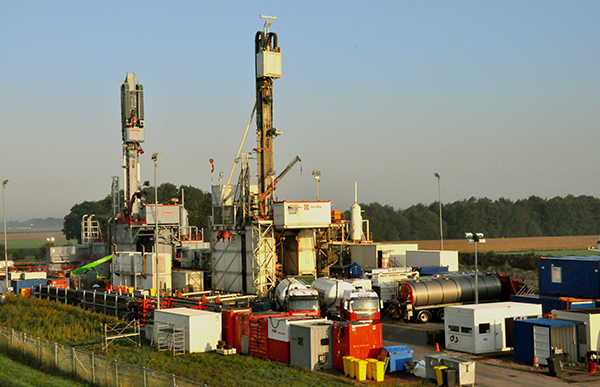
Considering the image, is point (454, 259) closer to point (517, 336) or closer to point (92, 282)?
point (517, 336)

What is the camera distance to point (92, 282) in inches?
2756

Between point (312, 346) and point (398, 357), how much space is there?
359cm

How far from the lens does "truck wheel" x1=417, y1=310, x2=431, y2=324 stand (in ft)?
132

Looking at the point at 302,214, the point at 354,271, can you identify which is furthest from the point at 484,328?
the point at 354,271

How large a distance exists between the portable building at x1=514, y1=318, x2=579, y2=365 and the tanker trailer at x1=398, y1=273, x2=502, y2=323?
1173cm

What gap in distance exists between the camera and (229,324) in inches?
1260

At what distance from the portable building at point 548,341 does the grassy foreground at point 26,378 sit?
18.2m

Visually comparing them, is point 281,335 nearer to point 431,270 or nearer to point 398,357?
point 398,357

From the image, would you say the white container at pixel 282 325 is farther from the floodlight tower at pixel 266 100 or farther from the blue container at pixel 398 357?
the floodlight tower at pixel 266 100

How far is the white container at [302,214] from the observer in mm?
49250

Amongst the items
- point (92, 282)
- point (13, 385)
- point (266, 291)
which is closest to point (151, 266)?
point (266, 291)

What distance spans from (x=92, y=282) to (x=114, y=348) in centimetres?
3995

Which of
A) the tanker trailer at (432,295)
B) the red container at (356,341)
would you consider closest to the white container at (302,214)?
the tanker trailer at (432,295)

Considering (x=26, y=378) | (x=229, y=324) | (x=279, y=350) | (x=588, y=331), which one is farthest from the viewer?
(x=229, y=324)
